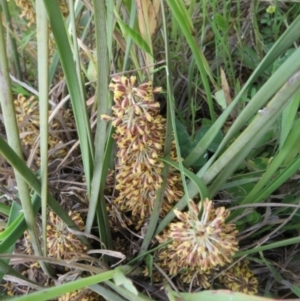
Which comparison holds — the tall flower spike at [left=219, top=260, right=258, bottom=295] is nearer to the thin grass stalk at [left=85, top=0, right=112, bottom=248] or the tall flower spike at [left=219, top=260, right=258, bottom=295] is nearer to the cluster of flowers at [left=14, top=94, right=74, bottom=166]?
the thin grass stalk at [left=85, top=0, right=112, bottom=248]

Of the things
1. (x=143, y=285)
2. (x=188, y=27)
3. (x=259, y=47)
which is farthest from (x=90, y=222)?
(x=259, y=47)

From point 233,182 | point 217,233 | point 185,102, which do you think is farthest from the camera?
point 185,102

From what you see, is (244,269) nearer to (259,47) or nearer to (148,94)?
(148,94)

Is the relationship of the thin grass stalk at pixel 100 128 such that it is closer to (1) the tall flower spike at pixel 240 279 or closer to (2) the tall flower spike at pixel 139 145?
(2) the tall flower spike at pixel 139 145

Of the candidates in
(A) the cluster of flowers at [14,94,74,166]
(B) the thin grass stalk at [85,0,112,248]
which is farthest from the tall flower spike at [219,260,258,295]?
(A) the cluster of flowers at [14,94,74,166]

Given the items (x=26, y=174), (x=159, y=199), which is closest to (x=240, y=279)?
(x=159, y=199)
